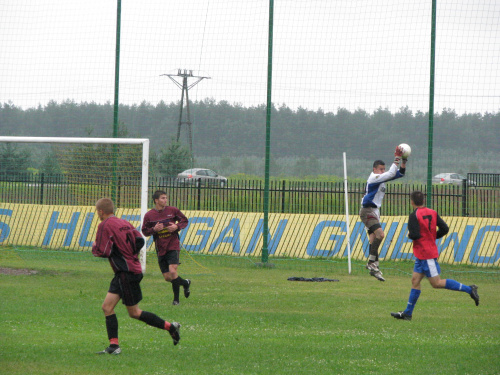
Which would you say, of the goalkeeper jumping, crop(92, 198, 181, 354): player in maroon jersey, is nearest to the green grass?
crop(92, 198, 181, 354): player in maroon jersey

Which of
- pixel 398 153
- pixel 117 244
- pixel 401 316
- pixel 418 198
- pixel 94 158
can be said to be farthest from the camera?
pixel 94 158

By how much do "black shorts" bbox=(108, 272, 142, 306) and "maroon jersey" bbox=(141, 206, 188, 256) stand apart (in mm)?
3712

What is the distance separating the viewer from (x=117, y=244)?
7.93 meters

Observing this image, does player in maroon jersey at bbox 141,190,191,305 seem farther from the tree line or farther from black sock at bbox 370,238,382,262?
the tree line

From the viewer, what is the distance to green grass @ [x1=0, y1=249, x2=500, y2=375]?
7574 mm

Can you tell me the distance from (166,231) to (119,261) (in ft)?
12.8

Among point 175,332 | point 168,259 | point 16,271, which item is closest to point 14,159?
point 16,271

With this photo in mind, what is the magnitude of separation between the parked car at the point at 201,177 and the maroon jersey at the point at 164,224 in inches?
315

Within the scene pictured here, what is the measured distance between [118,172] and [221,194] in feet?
14.5

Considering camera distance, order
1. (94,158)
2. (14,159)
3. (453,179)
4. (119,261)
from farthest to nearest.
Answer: (453,179) → (14,159) → (94,158) → (119,261)

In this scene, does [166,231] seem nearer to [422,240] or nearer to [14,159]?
[422,240]

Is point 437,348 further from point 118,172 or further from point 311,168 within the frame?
point 311,168

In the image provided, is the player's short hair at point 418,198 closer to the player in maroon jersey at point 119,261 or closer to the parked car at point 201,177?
the player in maroon jersey at point 119,261

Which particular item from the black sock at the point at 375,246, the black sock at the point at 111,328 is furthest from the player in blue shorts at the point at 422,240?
the black sock at the point at 111,328
